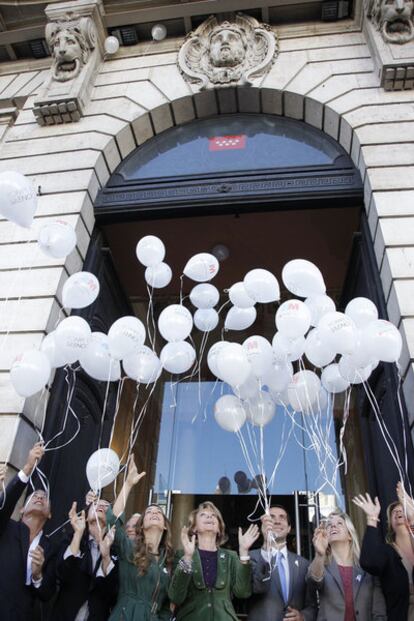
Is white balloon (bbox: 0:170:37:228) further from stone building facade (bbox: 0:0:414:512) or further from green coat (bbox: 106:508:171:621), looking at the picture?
green coat (bbox: 106:508:171:621)

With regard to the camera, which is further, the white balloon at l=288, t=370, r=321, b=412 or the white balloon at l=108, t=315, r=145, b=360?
the white balloon at l=288, t=370, r=321, b=412

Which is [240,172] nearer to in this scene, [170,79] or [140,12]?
[170,79]

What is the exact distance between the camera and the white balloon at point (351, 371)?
4.76 metres

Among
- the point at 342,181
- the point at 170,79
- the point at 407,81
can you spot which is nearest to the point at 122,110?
the point at 170,79

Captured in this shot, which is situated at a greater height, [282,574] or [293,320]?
[293,320]

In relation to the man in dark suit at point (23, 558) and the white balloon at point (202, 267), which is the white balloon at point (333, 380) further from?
the man in dark suit at point (23, 558)

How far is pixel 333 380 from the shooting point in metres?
5.36

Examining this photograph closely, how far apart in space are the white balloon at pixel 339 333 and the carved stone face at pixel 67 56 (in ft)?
22.4

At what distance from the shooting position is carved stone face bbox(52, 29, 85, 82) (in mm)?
8500

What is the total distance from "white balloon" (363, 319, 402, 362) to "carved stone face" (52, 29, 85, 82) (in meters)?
7.15

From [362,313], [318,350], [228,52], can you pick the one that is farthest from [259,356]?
[228,52]

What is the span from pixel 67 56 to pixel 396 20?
5719 mm

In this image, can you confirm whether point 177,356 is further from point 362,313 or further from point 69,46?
point 69,46

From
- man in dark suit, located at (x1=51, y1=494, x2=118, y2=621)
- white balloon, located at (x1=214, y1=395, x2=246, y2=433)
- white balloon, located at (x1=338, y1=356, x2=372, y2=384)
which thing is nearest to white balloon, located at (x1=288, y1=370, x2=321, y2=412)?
white balloon, located at (x1=338, y1=356, x2=372, y2=384)
